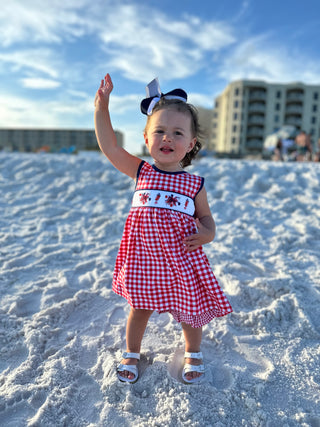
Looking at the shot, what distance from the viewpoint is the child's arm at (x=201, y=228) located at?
1348mm

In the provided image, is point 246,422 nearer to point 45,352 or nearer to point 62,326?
point 45,352

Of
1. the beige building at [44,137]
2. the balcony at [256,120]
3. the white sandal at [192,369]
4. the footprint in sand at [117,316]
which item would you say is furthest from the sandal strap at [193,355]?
the beige building at [44,137]

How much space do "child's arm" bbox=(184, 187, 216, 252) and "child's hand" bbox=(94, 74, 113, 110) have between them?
2.06 ft

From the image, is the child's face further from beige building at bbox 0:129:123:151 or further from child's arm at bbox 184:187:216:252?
beige building at bbox 0:129:123:151

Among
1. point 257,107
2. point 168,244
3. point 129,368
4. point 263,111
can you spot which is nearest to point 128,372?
point 129,368

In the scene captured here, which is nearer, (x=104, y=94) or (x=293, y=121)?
(x=104, y=94)

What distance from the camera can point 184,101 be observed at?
1.46 metres

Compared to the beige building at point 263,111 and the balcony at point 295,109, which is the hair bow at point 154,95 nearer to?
the beige building at point 263,111

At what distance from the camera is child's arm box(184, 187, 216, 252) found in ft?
4.42

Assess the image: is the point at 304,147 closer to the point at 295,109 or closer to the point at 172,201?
the point at 172,201

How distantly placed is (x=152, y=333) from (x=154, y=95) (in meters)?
1.27

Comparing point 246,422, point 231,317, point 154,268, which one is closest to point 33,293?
point 154,268

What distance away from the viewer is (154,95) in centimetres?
145

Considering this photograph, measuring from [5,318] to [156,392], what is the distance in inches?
40.1
